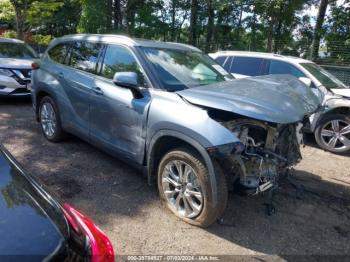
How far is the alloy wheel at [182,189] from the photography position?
3504mm

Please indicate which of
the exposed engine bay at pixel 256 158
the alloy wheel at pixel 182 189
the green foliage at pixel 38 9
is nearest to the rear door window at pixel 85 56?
the alloy wheel at pixel 182 189

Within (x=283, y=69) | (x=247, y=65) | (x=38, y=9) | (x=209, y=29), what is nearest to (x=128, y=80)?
(x=283, y=69)

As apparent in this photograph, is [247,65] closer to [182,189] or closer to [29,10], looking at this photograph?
[182,189]

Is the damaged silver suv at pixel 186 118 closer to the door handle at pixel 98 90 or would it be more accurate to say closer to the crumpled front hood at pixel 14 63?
the door handle at pixel 98 90

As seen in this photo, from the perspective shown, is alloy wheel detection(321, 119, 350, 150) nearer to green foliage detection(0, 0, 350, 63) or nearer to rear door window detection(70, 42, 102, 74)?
rear door window detection(70, 42, 102, 74)

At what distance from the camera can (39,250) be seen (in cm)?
153

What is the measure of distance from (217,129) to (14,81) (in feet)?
21.3

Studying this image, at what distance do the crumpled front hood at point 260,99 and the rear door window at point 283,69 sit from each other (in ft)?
10.4

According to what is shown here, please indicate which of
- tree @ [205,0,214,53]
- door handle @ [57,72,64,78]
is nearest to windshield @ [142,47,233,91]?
door handle @ [57,72,64,78]

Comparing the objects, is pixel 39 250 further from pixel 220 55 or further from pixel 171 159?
pixel 220 55

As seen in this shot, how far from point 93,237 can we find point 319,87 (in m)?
6.08

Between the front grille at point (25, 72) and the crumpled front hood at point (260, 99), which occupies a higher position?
the crumpled front hood at point (260, 99)

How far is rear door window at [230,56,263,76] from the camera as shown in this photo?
779 cm

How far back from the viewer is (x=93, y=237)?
187 centimetres
